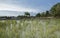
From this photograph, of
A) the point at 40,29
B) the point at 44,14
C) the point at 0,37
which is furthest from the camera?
the point at 44,14

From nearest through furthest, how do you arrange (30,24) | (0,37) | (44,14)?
(0,37) → (30,24) → (44,14)

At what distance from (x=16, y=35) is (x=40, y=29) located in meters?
1.30

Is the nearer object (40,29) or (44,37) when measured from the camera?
(44,37)

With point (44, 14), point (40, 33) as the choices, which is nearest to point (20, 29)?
point (40, 33)

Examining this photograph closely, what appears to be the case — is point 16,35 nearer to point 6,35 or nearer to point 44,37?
point 6,35

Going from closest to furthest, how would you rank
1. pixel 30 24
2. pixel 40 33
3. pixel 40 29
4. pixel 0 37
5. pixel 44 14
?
pixel 0 37, pixel 40 33, pixel 40 29, pixel 30 24, pixel 44 14

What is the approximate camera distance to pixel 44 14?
49.8ft

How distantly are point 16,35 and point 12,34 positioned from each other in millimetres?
171

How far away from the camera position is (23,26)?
7695 millimetres

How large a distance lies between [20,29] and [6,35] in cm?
83

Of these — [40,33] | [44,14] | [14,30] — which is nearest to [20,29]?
[14,30]

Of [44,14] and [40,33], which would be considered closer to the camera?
[40,33]

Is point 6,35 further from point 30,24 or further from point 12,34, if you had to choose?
point 30,24

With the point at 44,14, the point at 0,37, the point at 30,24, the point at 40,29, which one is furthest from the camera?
the point at 44,14
